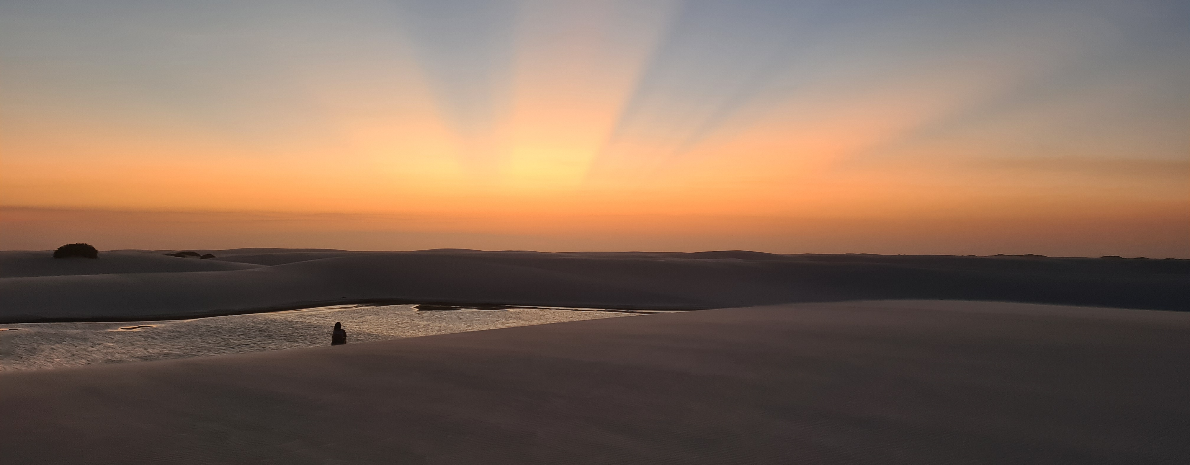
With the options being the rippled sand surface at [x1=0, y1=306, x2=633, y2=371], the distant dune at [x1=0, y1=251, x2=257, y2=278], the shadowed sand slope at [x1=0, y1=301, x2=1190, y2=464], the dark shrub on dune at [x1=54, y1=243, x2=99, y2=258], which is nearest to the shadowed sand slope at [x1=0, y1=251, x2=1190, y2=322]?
the rippled sand surface at [x1=0, y1=306, x2=633, y2=371]

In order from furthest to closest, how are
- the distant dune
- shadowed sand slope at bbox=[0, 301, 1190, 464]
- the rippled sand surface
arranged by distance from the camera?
the distant dune → the rippled sand surface → shadowed sand slope at bbox=[0, 301, 1190, 464]

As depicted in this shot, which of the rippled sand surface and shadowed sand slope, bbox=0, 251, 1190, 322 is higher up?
shadowed sand slope, bbox=0, 251, 1190, 322

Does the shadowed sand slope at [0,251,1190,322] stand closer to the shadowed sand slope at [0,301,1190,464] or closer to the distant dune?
the distant dune

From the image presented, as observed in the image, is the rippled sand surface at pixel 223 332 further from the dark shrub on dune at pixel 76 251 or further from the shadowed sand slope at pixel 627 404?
the dark shrub on dune at pixel 76 251

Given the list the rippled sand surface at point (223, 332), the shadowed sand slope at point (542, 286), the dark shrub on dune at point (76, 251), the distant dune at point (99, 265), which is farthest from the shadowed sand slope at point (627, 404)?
the dark shrub on dune at point (76, 251)

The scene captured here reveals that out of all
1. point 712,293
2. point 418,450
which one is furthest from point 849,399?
point 712,293

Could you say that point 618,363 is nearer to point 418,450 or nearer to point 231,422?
point 418,450
